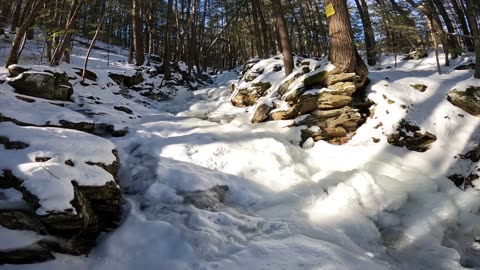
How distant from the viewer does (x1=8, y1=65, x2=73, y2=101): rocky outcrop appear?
319 inches

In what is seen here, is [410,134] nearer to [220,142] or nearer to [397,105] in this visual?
[397,105]

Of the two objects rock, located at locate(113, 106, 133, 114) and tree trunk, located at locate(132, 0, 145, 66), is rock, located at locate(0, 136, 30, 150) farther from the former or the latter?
tree trunk, located at locate(132, 0, 145, 66)

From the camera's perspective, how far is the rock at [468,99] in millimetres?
6448

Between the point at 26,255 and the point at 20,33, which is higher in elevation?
the point at 20,33

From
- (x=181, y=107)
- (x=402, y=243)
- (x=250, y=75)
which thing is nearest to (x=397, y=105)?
(x=402, y=243)

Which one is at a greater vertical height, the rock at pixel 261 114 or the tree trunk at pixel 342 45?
the tree trunk at pixel 342 45

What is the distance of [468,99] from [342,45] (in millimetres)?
2719

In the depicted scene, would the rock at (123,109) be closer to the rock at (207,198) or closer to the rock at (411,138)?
the rock at (207,198)

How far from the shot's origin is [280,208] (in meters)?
4.75

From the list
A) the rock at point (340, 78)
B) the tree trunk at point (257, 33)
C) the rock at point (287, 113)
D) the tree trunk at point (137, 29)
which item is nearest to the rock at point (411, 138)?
the rock at point (340, 78)

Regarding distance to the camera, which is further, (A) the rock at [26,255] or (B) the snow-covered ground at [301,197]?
(B) the snow-covered ground at [301,197]

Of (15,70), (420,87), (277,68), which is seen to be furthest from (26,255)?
(277,68)

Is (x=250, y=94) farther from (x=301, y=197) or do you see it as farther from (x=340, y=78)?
(x=301, y=197)

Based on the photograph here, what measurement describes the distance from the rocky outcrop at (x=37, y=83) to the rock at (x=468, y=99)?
31.0ft
